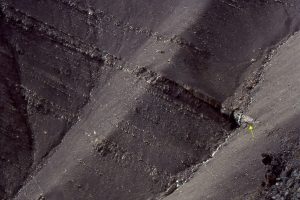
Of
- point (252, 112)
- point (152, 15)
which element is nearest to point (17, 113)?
point (152, 15)

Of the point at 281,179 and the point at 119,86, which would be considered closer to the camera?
the point at 281,179

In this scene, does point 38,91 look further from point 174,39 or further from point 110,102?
point 174,39

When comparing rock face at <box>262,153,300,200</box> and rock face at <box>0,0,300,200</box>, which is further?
rock face at <box>0,0,300,200</box>

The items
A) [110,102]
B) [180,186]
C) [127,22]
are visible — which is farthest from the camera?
[127,22]

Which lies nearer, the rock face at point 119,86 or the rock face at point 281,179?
the rock face at point 281,179

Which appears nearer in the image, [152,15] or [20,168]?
[20,168]

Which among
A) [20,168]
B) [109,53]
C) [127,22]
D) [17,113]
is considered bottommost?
[20,168]

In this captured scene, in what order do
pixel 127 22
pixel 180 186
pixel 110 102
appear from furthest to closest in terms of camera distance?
pixel 127 22, pixel 110 102, pixel 180 186

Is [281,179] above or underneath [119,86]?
underneath
